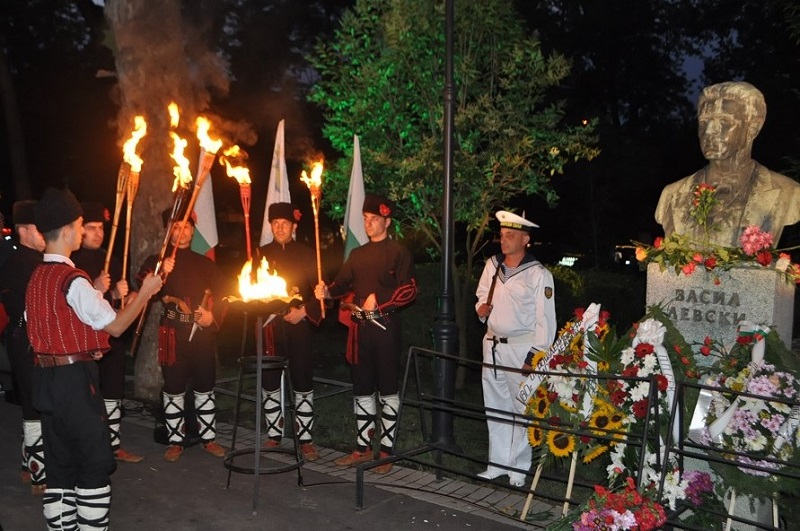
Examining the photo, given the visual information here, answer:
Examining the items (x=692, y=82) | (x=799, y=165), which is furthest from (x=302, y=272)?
(x=692, y=82)

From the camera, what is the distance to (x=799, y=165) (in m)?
10.5

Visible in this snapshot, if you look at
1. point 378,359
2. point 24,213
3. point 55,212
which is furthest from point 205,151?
point 378,359

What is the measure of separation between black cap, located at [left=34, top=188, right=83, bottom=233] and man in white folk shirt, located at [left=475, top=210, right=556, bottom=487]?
3.54 meters

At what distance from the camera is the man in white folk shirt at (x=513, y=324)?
6629 millimetres

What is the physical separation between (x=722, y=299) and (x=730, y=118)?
1303 millimetres

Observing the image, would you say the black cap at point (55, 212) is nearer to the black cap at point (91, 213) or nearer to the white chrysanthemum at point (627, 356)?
the black cap at point (91, 213)

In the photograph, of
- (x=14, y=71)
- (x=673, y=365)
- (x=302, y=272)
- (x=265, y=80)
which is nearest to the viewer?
(x=673, y=365)

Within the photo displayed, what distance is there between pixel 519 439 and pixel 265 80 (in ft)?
51.1

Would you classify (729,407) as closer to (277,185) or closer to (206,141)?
(206,141)

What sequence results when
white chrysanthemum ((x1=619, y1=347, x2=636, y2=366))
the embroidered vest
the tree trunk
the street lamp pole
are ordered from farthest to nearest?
the tree trunk, the street lamp pole, white chrysanthemum ((x1=619, y1=347, x2=636, y2=366)), the embroidered vest

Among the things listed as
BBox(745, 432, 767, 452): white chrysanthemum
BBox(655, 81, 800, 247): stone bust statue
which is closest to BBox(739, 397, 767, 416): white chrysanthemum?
BBox(745, 432, 767, 452): white chrysanthemum

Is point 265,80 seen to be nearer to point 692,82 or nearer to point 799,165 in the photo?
point 799,165

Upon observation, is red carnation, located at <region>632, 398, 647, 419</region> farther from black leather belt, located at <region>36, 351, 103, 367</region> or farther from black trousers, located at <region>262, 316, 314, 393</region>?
black leather belt, located at <region>36, 351, 103, 367</region>

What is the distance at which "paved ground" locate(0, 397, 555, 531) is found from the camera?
5719 millimetres
